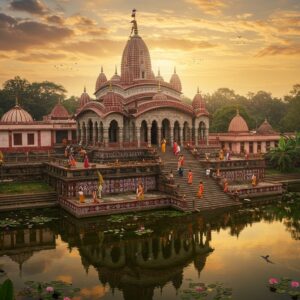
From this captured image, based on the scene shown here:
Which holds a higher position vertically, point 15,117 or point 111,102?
point 111,102

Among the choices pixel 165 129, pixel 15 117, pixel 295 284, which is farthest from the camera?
pixel 15 117

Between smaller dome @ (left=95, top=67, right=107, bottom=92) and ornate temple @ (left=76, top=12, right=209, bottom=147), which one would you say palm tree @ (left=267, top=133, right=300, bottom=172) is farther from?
smaller dome @ (left=95, top=67, right=107, bottom=92)

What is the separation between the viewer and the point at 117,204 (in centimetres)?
2314

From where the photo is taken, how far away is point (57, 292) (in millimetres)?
12242

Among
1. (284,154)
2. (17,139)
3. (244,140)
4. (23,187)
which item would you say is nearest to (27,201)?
(23,187)

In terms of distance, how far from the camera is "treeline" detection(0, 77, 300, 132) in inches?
2305

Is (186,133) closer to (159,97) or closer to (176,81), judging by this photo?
(159,97)

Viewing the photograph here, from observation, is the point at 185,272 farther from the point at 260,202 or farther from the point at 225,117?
the point at 225,117

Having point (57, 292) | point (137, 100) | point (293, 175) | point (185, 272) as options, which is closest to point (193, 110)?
point (137, 100)

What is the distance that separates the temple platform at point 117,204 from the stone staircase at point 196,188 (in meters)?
0.99

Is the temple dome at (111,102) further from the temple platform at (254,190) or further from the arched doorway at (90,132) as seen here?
the temple platform at (254,190)

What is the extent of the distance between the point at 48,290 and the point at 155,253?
5.42 meters

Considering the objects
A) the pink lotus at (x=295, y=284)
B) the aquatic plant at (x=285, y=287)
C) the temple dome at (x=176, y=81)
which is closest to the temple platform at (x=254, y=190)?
the aquatic plant at (x=285, y=287)

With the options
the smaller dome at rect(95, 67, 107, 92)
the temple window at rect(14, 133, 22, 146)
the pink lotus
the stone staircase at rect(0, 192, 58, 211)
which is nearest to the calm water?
the pink lotus
